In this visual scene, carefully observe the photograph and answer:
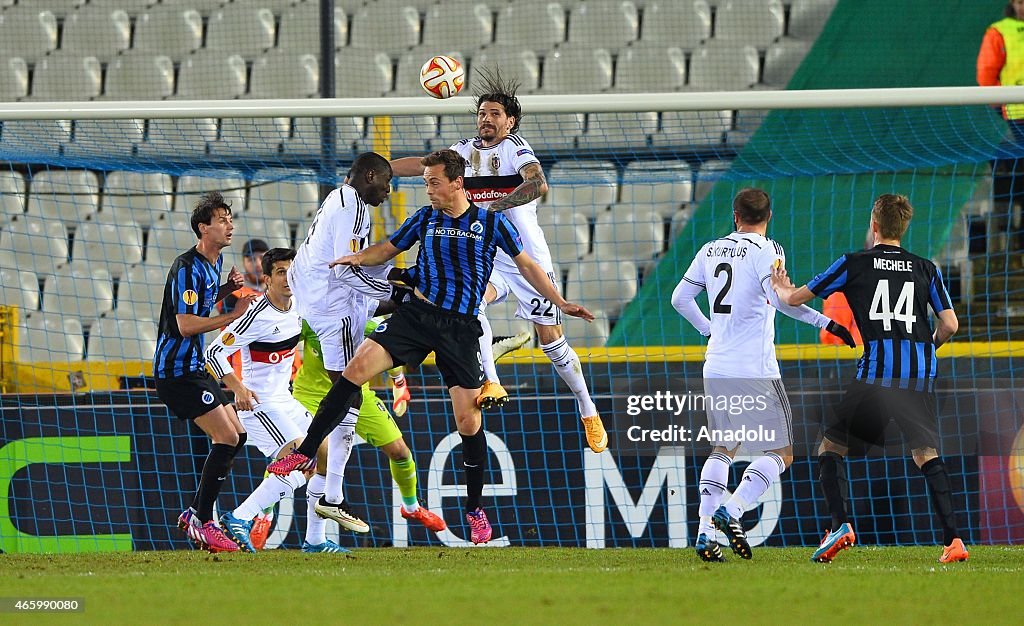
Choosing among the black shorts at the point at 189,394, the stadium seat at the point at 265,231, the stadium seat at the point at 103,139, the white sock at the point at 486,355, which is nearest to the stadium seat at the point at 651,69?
the stadium seat at the point at 265,231

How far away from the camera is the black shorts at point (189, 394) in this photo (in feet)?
23.4

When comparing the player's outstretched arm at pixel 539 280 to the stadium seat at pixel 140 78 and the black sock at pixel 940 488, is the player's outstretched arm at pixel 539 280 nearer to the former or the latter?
the black sock at pixel 940 488

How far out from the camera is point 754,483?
6.42 meters

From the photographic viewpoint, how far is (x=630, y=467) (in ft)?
27.8

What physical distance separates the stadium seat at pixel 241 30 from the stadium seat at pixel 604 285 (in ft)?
17.1

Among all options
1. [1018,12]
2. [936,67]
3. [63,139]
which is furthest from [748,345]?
[936,67]

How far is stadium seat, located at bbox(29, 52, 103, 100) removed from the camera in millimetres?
14500

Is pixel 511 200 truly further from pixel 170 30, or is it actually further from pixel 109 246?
pixel 170 30

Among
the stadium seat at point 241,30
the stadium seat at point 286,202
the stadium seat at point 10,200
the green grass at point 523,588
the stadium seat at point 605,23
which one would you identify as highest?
the stadium seat at point 241,30

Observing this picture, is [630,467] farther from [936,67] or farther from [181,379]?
[936,67]

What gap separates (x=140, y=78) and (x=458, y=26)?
3.63 metres

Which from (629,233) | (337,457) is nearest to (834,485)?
(337,457)

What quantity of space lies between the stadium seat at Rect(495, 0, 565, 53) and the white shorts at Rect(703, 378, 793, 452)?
8.51 metres

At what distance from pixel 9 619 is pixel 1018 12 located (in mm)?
8789
